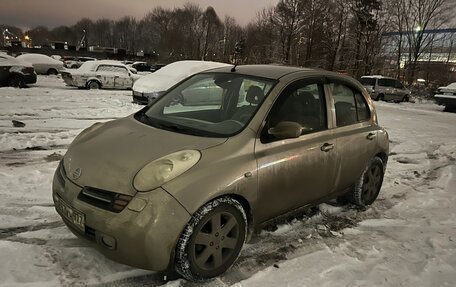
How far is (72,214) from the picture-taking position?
2.98m

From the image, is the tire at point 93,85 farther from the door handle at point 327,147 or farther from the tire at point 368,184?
the door handle at point 327,147

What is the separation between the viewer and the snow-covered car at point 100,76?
60.7 feet

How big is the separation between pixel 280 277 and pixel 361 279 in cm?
70

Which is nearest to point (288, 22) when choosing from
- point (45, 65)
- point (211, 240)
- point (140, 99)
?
point (45, 65)

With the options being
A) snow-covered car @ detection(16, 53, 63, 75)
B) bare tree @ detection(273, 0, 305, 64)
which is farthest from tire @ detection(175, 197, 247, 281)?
bare tree @ detection(273, 0, 305, 64)

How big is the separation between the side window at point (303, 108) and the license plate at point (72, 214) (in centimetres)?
176

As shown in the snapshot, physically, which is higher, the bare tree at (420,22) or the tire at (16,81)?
the bare tree at (420,22)

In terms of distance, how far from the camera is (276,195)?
350cm

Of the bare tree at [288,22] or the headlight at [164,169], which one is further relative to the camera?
the bare tree at [288,22]

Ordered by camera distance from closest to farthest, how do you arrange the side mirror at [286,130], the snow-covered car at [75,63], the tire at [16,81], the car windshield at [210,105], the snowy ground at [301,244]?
the snowy ground at [301,244], the side mirror at [286,130], the car windshield at [210,105], the tire at [16,81], the snow-covered car at [75,63]

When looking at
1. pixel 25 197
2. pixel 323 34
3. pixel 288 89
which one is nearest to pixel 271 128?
pixel 288 89

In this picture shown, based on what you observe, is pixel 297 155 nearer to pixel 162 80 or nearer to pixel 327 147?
pixel 327 147

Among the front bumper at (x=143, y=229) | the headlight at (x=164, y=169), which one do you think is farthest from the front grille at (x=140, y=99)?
the front bumper at (x=143, y=229)

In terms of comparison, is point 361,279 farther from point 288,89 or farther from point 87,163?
point 87,163
